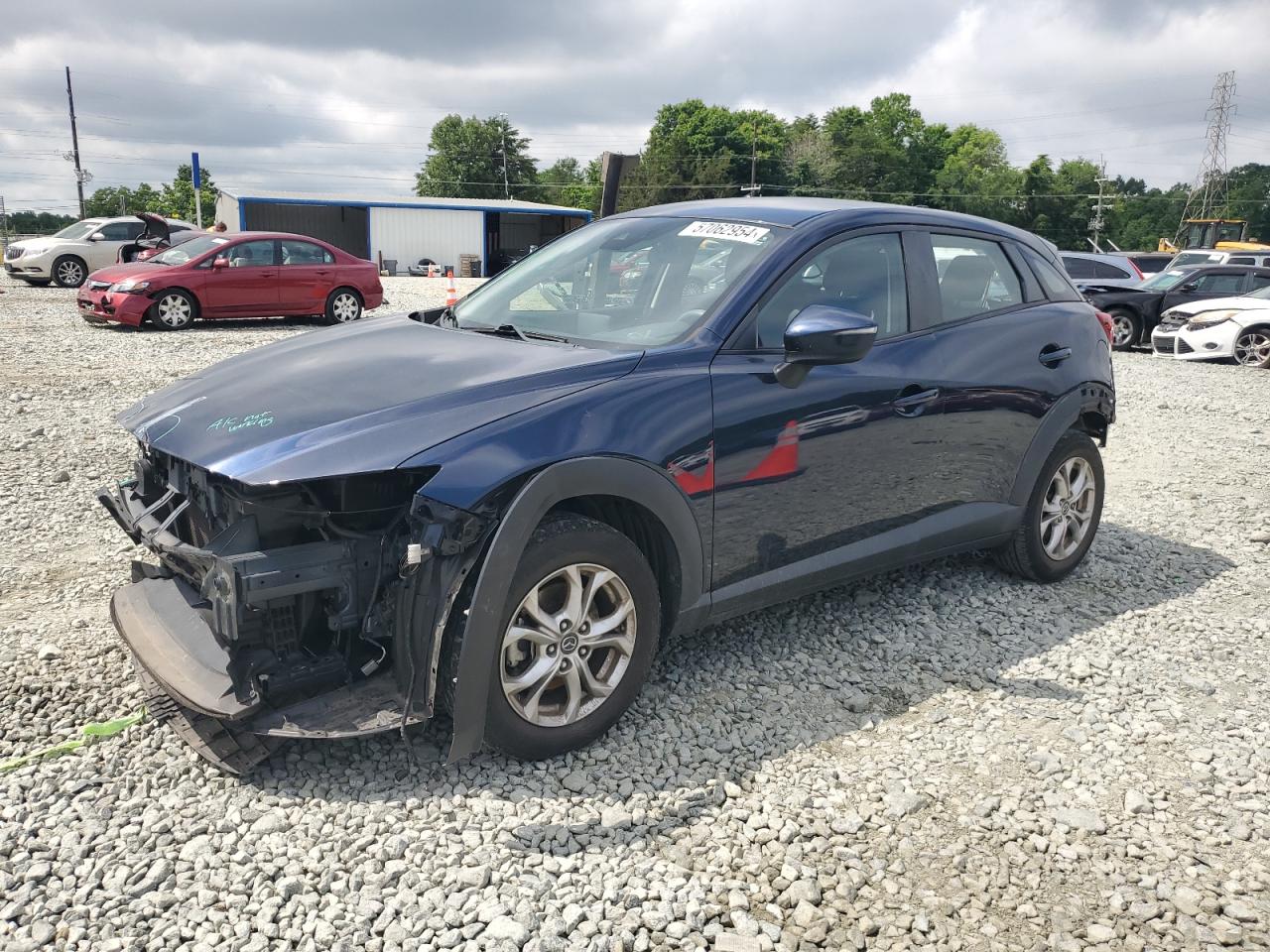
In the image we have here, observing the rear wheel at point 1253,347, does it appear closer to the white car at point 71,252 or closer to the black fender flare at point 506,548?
the black fender flare at point 506,548

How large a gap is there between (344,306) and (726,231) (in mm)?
13564

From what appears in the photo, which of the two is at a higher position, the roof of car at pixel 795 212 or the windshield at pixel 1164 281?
the roof of car at pixel 795 212

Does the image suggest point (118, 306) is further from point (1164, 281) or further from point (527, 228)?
point (527, 228)

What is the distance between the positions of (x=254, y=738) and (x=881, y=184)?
299 feet

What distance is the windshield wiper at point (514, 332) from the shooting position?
3.78 m

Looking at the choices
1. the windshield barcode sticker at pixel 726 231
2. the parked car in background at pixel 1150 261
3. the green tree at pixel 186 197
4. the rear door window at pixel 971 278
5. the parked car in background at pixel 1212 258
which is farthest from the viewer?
the green tree at pixel 186 197

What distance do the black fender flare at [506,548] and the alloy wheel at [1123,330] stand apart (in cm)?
1680

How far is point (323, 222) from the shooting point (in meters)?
49.4

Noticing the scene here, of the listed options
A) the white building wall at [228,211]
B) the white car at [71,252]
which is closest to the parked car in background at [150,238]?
the white car at [71,252]

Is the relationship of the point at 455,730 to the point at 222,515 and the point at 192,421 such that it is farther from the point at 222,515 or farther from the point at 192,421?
the point at 192,421

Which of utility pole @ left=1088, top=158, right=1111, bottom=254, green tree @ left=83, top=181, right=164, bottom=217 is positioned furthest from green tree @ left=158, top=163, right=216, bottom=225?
utility pole @ left=1088, top=158, right=1111, bottom=254

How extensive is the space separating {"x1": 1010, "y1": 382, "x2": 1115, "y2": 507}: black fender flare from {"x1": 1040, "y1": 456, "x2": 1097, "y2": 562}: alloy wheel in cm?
19

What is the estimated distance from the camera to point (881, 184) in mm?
87500

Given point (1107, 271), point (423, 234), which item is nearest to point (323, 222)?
point (423, 234)
